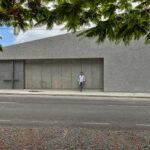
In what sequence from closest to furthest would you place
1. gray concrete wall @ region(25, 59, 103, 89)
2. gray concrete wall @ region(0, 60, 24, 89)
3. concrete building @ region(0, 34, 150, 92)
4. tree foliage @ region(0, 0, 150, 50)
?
tree foliage @ region(0, 0, 150, 50)
concrete building @ region(0, 34, 150, 92)
gray concrete wall @ region(25, 59, 103, 89)
gray concrete wall @ region(0, 60, 24, 89)

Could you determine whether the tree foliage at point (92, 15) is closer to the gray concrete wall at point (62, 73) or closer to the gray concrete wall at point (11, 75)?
the gray concrete wall at point (62, 73)

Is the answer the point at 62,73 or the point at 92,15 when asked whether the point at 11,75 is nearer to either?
the point at 62,73

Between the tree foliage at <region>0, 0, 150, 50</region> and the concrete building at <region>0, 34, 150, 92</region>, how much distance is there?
1150 centimetres

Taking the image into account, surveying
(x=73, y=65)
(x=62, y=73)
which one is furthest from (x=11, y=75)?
(x=73, y=65)

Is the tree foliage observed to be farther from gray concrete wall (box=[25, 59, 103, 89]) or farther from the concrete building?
gray concrete wall (box=[25, 59, 103, 89])

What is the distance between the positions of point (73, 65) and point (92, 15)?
12.9 meters

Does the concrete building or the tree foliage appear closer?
the tree foliage

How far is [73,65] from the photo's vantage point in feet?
49.6

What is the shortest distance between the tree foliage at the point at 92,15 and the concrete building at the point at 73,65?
11.5 m

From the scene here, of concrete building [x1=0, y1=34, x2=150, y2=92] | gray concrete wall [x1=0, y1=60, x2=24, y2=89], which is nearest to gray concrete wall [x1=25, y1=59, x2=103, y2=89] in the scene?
concrete building [x1=0, y1=34, x2=150, y2=92]

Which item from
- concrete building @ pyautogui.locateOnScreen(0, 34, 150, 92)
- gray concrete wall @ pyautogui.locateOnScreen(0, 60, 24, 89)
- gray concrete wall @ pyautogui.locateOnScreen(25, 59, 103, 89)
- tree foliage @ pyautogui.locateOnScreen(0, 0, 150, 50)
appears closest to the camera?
tree foliage @ pyautogui.locateOnScreen(0, 0, 150, 50)

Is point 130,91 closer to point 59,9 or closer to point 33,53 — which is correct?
point 33,53

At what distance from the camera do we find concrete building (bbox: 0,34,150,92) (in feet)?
42.7

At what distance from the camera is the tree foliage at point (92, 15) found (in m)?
1.88
